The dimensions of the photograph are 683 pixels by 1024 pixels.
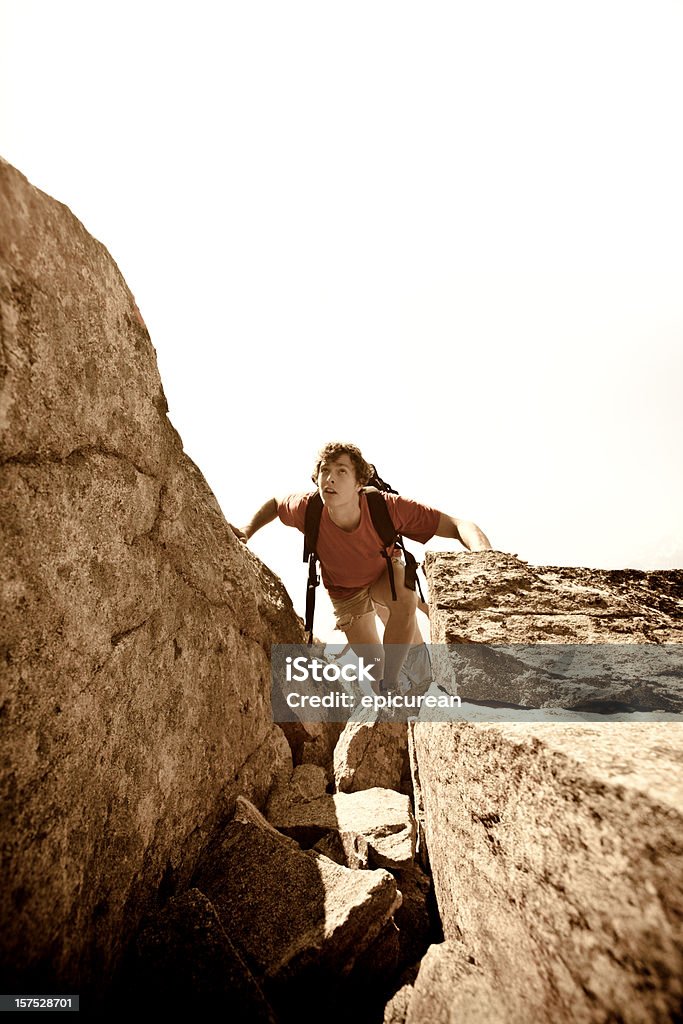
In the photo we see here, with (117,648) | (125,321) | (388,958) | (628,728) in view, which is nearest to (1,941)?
(117,648)

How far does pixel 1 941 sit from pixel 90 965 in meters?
0.46

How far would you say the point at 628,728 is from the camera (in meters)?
1.60

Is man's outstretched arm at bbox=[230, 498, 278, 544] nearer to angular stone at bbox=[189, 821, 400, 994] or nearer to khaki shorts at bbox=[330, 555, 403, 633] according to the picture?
khaki shorts at bbox=[330, 555, 403, 633]

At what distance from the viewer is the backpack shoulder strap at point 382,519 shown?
4.29m

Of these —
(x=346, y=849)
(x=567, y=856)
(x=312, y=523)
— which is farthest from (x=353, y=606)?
(x=567, y=856)

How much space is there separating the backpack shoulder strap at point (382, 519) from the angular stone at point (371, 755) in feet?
5.44

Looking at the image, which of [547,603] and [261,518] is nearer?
[547,603]

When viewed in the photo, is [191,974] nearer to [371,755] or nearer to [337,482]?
[371,755]

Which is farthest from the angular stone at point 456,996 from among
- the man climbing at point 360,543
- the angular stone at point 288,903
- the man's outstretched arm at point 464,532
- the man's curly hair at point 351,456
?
the man's curly hair at point 351,456

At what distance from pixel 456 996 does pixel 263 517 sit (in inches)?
146

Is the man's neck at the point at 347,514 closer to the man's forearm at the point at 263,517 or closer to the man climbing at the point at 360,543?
the man climbing at the point at 360,543

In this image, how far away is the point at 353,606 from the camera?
4.84 metres

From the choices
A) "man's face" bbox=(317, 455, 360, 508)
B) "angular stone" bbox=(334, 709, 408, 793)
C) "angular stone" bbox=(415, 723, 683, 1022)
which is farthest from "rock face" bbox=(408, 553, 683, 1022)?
"man's face" bbox=(317, 455, 360, 508)

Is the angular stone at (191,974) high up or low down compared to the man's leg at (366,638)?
down
